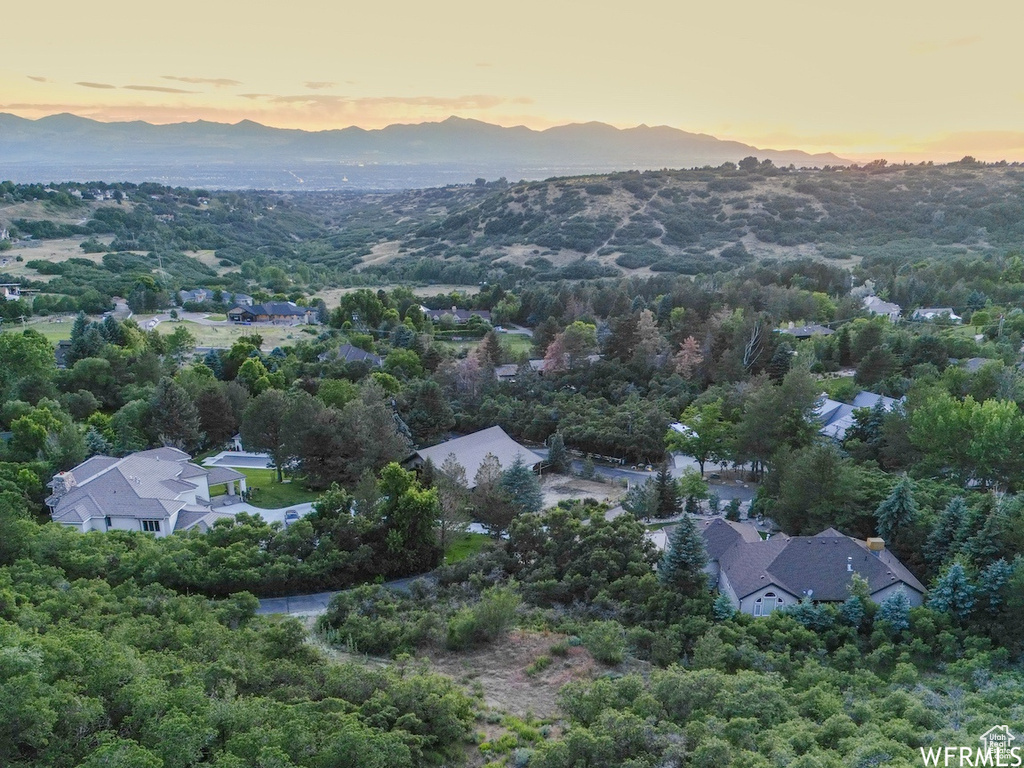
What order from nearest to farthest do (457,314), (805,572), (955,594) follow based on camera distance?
(955,594) → (805,572) → (457,314)

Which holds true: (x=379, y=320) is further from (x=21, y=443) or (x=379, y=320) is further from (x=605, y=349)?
(x=21, y=443)

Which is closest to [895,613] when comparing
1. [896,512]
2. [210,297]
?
[896,512]

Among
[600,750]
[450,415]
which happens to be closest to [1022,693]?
[600,750]

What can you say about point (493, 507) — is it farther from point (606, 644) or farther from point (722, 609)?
point (722, 609)

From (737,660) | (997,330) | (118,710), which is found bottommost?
(737,660)

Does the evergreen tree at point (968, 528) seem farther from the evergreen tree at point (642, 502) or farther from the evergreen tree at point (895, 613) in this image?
the evergreen tree at point (642, 502)

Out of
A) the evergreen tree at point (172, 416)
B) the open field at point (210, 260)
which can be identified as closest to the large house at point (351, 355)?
the evergreen tree at point (172, 416)

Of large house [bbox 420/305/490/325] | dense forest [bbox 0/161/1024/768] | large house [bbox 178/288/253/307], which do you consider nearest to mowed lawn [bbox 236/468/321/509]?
dense forest [bbox 0/161/1024/768]
